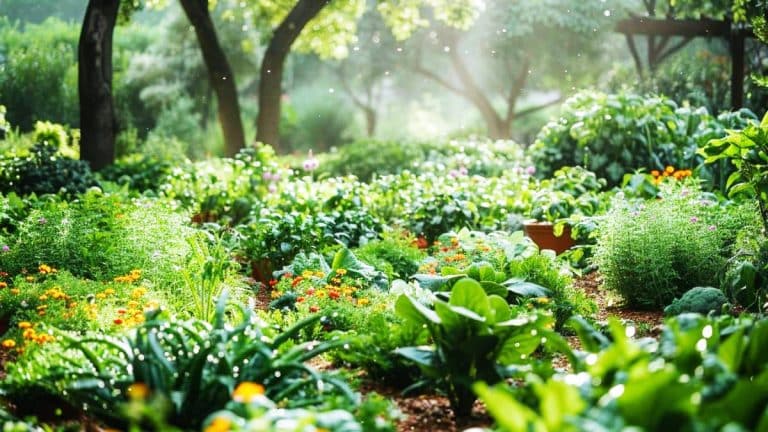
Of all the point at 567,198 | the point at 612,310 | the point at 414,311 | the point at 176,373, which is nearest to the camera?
the point at 176,373

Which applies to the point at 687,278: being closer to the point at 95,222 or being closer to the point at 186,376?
the point at 186,376

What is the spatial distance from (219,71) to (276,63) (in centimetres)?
78

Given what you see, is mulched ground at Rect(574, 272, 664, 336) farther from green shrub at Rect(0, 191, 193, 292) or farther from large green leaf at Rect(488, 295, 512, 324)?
green shrub at Rect(0, 191, 193, 292)

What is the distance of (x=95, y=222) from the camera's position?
4.98m

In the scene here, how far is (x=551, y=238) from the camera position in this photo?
5.89 metres

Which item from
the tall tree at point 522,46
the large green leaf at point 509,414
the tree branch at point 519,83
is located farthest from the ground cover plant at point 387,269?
the tree branch at point 519,83

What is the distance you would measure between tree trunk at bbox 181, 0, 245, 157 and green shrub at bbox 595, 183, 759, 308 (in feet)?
21.3

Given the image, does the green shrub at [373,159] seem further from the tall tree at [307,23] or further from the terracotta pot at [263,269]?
the terracotta pot at [263,269]

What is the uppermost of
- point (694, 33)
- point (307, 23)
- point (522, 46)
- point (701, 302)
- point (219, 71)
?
point (522, 46)

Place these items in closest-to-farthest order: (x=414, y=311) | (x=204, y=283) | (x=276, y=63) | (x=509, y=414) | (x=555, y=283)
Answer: (x=509, y=414) → (x=414, y=311) → (x=204, y=283) → (x=555, y=283) → (x=276, y=63)

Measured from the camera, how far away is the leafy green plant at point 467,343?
2.59 m

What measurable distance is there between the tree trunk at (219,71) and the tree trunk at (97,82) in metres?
1.66

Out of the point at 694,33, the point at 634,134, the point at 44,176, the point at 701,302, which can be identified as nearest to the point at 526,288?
the point at 701,302

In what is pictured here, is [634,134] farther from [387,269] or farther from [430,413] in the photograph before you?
[430,413]
